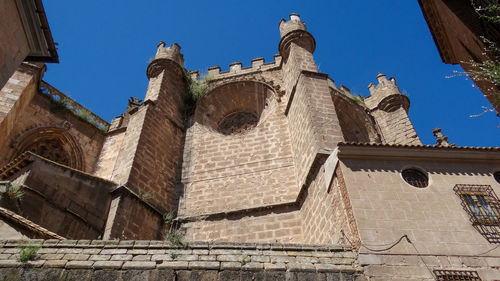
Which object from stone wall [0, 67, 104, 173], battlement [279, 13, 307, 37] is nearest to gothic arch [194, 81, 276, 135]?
battlement [279, 13, 307, 37]

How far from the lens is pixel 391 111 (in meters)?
13.7

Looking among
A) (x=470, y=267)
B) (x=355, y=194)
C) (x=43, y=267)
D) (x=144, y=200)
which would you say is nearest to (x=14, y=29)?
(x=43, y=267)

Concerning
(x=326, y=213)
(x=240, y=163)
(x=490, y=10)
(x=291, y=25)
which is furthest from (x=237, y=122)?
(x=490, y=10)

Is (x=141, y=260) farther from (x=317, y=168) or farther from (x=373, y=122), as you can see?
(x=373, y=122)

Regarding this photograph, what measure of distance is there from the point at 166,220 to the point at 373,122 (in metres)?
8.14

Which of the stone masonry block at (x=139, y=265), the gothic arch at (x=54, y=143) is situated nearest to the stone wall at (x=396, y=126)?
the stone masonry block at (x=139, y=265)

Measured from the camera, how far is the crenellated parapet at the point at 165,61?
13062mm

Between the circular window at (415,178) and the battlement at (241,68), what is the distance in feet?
27.1

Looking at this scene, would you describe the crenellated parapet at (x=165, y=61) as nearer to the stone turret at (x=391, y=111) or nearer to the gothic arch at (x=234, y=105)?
the gothic arch at (x=234, y=105)

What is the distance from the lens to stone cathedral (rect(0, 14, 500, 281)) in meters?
4.89

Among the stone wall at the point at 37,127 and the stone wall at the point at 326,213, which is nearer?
the stone wall at the point at 326,213

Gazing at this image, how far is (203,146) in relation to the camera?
1164cm

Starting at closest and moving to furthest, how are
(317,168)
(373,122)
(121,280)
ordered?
(121,280) → (317,168) → (373,122)

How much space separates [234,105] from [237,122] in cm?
75
